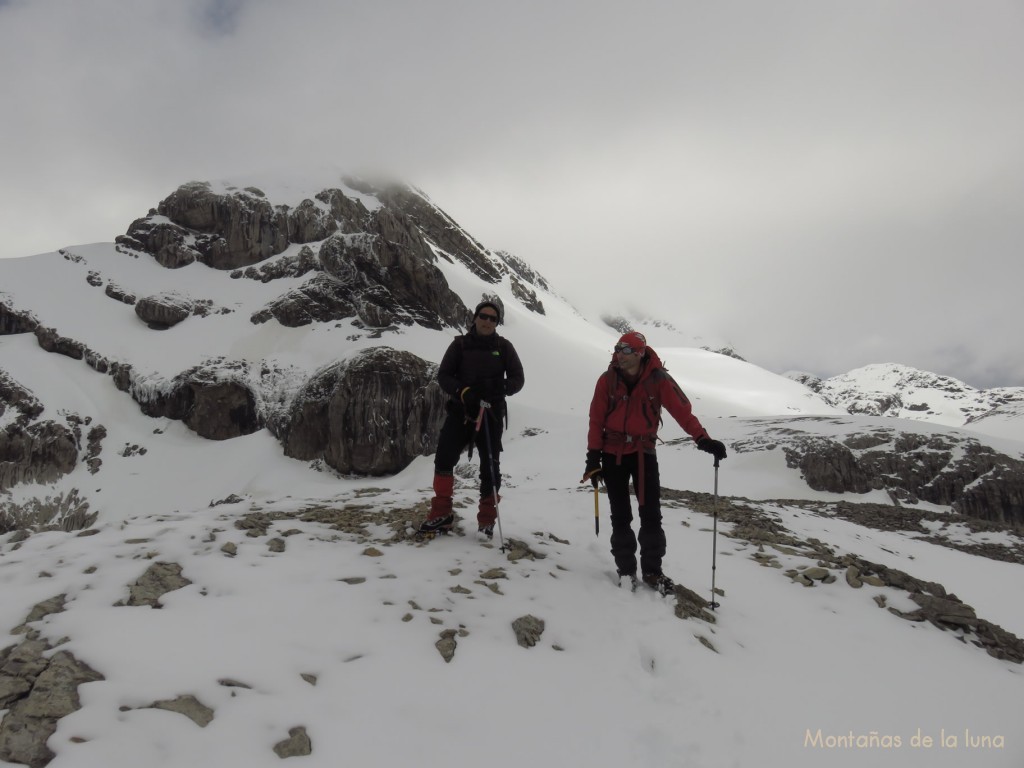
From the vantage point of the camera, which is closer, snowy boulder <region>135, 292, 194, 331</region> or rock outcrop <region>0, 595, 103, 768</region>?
rock outcrop <region>0, 595, 103, 768</region>

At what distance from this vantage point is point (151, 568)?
15.1ft

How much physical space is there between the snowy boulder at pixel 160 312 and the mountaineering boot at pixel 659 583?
54614 mm

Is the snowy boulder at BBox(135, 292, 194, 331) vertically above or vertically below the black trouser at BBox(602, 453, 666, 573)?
above

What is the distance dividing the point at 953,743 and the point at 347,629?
5.00m

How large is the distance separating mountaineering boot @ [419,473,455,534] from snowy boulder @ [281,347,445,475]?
28485mm

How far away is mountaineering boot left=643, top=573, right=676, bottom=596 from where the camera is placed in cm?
554

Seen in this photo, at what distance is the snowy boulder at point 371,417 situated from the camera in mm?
34938

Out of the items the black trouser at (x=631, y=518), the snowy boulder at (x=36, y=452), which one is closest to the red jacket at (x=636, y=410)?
the black trouser at (x=631, y=518)

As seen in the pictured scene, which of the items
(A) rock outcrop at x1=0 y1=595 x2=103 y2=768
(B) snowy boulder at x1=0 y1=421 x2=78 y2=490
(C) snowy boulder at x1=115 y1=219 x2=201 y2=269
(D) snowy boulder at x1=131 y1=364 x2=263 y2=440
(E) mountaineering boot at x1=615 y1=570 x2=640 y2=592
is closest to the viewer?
(A) rock outcrop at x1=0 y1=595 x2=103 y2=768

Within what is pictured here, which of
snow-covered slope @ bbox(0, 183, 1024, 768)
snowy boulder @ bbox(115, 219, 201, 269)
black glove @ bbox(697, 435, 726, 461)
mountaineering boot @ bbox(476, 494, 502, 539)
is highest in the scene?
snowy boulder @ bbox(115, 219, 201, 269)

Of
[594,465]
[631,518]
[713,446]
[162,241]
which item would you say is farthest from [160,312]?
[713,446]

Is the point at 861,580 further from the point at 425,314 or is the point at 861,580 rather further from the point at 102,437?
the point at 102,437

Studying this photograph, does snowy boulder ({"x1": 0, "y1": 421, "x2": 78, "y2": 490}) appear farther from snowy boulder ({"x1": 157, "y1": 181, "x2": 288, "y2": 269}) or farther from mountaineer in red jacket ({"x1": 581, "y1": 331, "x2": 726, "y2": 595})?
mountaineer in red jacket ({"x1": 581, "y1": 331, "x2": 726, "y2": 595})

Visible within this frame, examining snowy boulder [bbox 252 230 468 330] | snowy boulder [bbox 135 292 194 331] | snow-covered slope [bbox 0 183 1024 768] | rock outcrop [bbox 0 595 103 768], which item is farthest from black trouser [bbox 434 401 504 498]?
snowy boulder [bbox 135 292 194 331]
